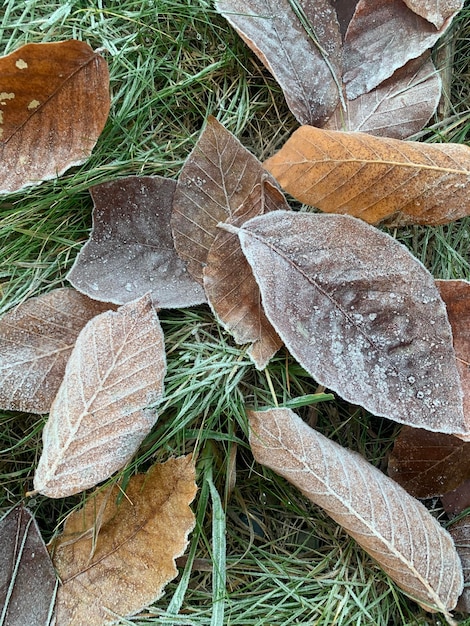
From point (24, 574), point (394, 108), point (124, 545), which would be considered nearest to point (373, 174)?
point (394, 108)

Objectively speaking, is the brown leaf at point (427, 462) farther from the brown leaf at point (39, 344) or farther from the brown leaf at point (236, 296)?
the brown leaf at point (39, 344)

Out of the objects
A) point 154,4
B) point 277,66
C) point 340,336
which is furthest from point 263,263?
point 154,4

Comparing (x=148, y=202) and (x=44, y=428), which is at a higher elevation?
(x=148, y=202)

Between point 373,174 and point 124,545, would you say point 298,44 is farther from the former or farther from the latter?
point 124,545

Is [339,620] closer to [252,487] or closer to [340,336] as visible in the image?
[252,487]

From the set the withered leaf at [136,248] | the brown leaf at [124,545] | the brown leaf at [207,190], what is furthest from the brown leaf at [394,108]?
the brown leaf at [124,545]

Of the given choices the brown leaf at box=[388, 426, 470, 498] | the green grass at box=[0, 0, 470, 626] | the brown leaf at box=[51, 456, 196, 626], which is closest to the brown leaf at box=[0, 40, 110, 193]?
the green grass at box=[0, 0, 470, 626]
